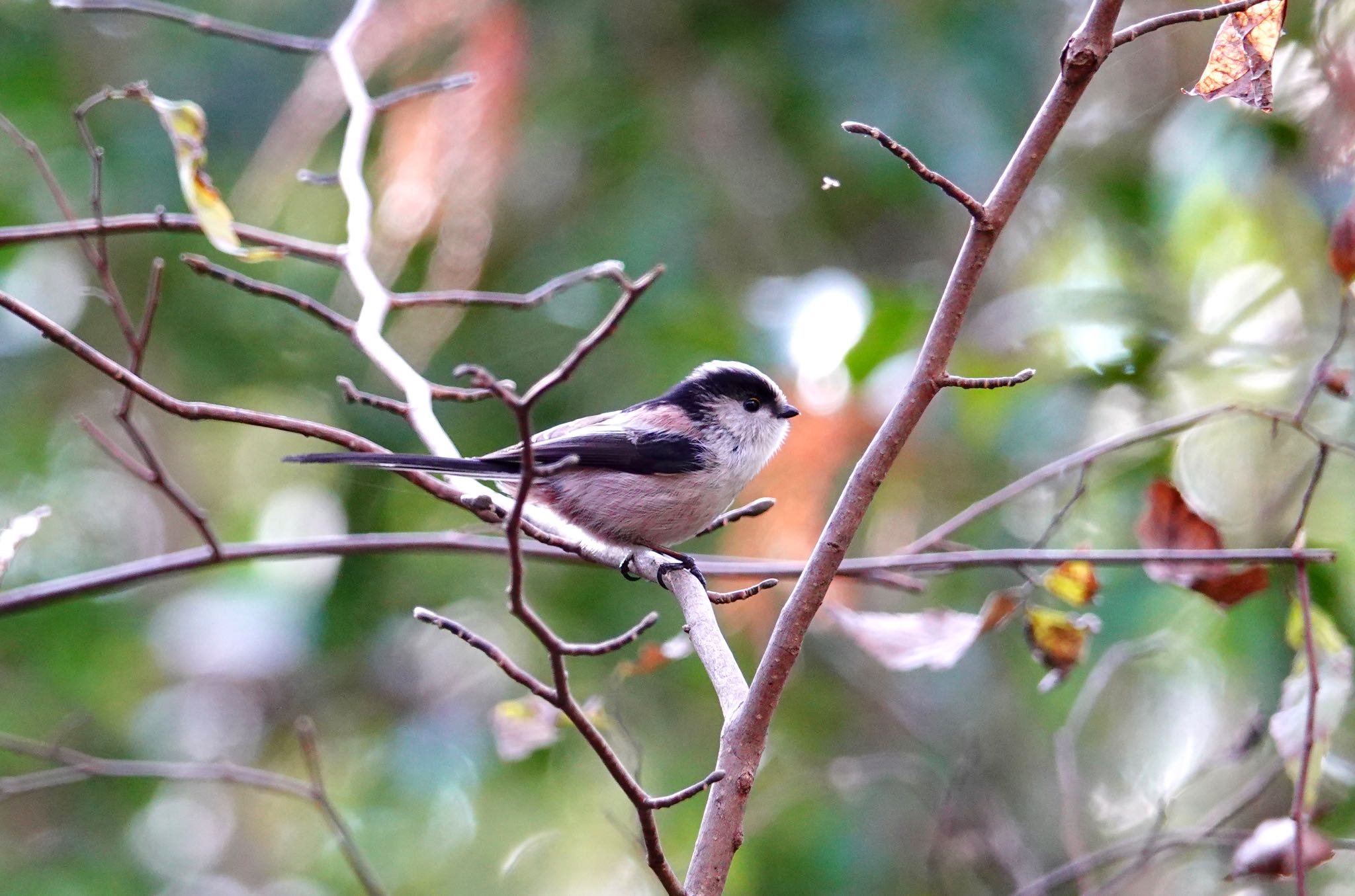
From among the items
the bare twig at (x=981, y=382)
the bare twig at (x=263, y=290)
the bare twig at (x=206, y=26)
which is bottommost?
the bare twig at (x=263, y=290)

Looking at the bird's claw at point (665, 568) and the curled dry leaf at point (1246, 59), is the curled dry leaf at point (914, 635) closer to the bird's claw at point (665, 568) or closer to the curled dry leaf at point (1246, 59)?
the bird's claw at point (665, 568)

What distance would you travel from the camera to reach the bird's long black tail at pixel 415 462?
2.65m

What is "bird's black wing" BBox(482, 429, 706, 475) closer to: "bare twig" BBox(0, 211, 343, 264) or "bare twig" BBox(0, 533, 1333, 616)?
"bare twig" BBox(0, 533, 1333, 616)

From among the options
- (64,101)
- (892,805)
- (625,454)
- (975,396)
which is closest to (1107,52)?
(625,454)

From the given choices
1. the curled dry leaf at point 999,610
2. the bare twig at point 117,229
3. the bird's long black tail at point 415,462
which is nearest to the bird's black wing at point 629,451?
the bird's long black tail at point 415,462

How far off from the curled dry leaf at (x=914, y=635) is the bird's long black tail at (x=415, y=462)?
3.41 ft

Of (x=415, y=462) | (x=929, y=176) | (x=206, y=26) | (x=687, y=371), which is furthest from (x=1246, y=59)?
(x=687, y=371)

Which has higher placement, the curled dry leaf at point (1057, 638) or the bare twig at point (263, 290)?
the bare twig at point (263, 290)

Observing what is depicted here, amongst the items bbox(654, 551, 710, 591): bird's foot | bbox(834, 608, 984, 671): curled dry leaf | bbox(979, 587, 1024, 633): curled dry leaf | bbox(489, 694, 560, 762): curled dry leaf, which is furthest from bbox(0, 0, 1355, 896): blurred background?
bbox(489, 694, 560, 762): curled dry leaf

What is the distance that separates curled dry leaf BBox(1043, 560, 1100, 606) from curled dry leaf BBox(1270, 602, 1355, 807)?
1.55 ft

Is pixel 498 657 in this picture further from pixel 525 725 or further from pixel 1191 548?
pixel 1191 548

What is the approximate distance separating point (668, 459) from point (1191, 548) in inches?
62.7

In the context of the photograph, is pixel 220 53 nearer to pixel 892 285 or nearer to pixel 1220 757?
pixel 892 285

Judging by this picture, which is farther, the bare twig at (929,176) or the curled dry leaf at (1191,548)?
the curled dry leaf at (1191,548)
